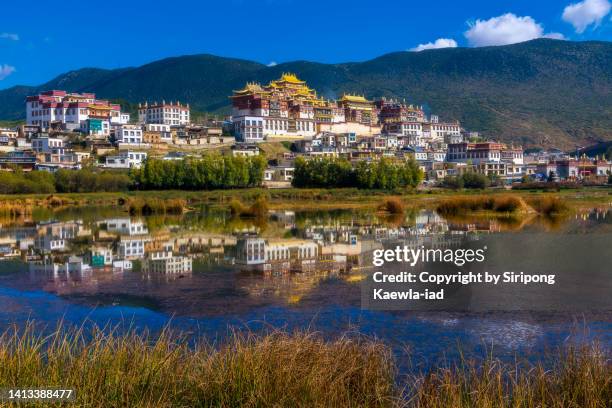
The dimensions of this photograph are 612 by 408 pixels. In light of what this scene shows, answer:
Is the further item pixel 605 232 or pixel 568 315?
pixel 605 232

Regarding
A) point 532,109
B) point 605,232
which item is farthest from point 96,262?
point 532,109

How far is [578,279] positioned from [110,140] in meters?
66.3

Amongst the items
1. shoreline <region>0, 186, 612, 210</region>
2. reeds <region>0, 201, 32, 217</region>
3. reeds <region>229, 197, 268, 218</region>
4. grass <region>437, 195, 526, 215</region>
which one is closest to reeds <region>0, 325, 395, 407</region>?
grass <region>437, 195, 526, 215</region>

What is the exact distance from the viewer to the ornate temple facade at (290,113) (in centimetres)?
8250

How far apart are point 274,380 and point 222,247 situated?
1468cm

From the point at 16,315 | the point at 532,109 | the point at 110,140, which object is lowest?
the point at 16,315

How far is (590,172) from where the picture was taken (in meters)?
83.0

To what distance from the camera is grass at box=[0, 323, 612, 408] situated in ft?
18.2

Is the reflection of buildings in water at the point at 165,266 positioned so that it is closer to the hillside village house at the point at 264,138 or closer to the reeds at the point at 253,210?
the reeds at the point at 253,210

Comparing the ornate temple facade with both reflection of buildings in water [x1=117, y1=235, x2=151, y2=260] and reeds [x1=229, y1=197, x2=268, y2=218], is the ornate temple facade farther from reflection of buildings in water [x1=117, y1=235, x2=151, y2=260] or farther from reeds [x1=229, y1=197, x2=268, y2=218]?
reflection of buildings in water [x1=117, y1=235, x2=151, y2=260]

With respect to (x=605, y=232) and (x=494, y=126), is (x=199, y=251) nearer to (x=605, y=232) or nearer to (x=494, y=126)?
(x=605, y=232)

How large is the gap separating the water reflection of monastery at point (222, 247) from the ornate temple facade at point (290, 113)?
51215mm

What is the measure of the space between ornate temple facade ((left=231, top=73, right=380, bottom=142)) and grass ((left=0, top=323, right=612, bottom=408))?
246 ft

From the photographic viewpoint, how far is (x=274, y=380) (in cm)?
576
